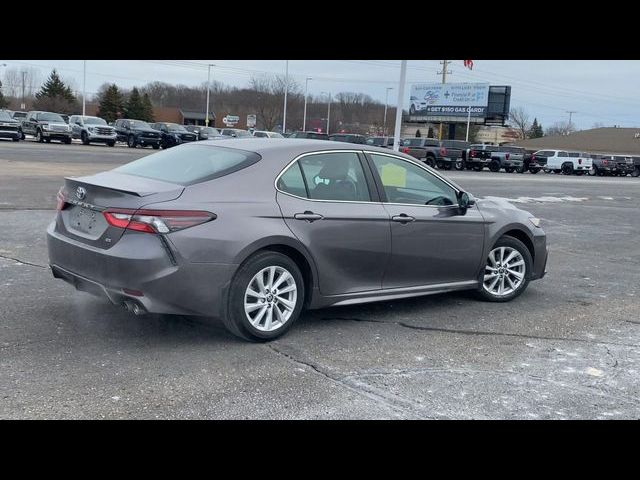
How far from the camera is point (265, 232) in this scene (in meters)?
5.18

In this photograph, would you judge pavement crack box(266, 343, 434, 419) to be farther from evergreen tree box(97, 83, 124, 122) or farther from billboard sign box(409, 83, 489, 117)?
evergreen tree box(97, 83, 124, 122)

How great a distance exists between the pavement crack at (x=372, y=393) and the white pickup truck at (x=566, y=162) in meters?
46.7

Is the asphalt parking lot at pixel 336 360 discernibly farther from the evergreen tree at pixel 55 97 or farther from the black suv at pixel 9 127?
the evergreen tree at pixel 55 97

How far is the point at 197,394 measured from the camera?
4266mm

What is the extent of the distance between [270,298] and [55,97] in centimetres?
8851

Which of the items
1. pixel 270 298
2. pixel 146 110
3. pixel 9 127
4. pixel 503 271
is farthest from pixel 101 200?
pixel 146 110

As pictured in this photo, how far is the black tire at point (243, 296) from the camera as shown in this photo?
5.11 metres

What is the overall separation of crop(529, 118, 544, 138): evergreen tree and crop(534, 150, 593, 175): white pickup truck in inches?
3012

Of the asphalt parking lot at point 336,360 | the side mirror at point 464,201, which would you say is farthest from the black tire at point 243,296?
the side mirror at point 464,201

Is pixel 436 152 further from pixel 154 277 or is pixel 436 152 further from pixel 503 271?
pixel 154 277

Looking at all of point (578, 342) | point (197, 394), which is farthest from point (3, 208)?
point (578, 342)

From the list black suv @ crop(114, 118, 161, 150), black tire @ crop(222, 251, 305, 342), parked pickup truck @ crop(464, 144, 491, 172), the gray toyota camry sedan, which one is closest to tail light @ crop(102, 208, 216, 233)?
the gray toyota camry sedan

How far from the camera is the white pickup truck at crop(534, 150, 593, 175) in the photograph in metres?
48.7

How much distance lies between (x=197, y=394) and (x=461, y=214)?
11.1ft
